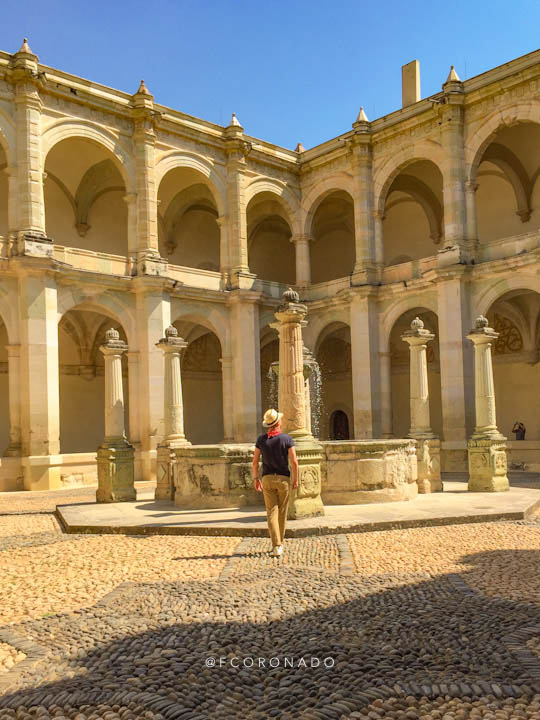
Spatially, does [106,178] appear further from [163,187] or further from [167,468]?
[167,468]

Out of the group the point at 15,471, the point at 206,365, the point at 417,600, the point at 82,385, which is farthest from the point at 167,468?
the point at 206,365

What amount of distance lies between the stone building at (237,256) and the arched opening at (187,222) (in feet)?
0.23

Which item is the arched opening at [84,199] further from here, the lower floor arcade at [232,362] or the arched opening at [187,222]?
the lower floor arcade at [232,362]

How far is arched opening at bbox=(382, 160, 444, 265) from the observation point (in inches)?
875

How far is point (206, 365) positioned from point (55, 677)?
22.0m

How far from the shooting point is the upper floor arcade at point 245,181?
16797 mm

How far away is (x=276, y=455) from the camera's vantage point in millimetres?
6645

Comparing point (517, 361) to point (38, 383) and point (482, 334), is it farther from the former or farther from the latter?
point (38, 383)

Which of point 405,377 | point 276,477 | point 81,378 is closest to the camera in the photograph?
point 276,477

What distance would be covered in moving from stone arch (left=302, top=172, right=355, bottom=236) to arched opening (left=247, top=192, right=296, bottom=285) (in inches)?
79.2

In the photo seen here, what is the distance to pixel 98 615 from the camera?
4762mm

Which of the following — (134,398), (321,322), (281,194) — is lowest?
(134,398)

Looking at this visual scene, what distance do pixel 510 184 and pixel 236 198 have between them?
28.3 feet

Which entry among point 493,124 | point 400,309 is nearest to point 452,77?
point 493,124
